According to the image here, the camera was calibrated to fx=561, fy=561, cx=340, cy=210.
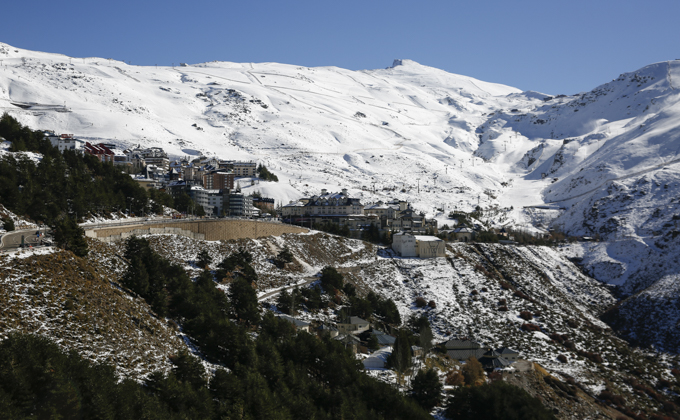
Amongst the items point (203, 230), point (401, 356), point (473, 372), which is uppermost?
point (203, 230)

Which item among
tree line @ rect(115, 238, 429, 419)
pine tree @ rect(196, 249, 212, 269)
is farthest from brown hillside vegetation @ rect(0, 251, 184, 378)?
pine tree @ rect(196, 249, 212, 269)

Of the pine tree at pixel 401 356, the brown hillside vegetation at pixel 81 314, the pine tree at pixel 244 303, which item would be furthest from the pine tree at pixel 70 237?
the pine tree at pixel 401 356

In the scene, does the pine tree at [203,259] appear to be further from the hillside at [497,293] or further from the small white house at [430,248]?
the small white house at [430,248]

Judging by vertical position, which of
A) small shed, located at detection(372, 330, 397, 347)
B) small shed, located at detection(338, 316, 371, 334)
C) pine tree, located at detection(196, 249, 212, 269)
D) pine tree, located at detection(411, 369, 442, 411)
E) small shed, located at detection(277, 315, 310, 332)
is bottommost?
pine tree, located at detection(411, 369, 442, 411)

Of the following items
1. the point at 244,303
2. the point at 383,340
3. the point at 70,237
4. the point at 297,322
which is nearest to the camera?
the point at 70,237

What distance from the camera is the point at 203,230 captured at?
214 ft

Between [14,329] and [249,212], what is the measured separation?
79494mm

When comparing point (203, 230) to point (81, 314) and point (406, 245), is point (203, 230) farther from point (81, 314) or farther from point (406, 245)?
point (81, 314)

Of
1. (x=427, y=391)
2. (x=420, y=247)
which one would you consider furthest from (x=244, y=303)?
(x=420, y=247)

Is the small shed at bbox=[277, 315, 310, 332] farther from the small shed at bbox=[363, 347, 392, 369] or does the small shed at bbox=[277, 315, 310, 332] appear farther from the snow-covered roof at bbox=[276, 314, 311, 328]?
the small shed at bbox=[363, 347, 392, 369]

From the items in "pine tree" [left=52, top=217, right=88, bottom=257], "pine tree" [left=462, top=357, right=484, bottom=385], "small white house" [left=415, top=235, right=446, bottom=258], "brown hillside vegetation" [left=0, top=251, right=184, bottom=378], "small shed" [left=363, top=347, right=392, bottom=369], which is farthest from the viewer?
"small white house" [left=415, top=235, right=446, bottom=258]

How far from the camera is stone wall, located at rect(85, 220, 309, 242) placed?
52.0 meters

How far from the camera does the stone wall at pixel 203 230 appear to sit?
52.0m

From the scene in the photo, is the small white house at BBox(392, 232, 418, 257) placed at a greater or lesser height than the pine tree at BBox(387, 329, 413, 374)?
greater
